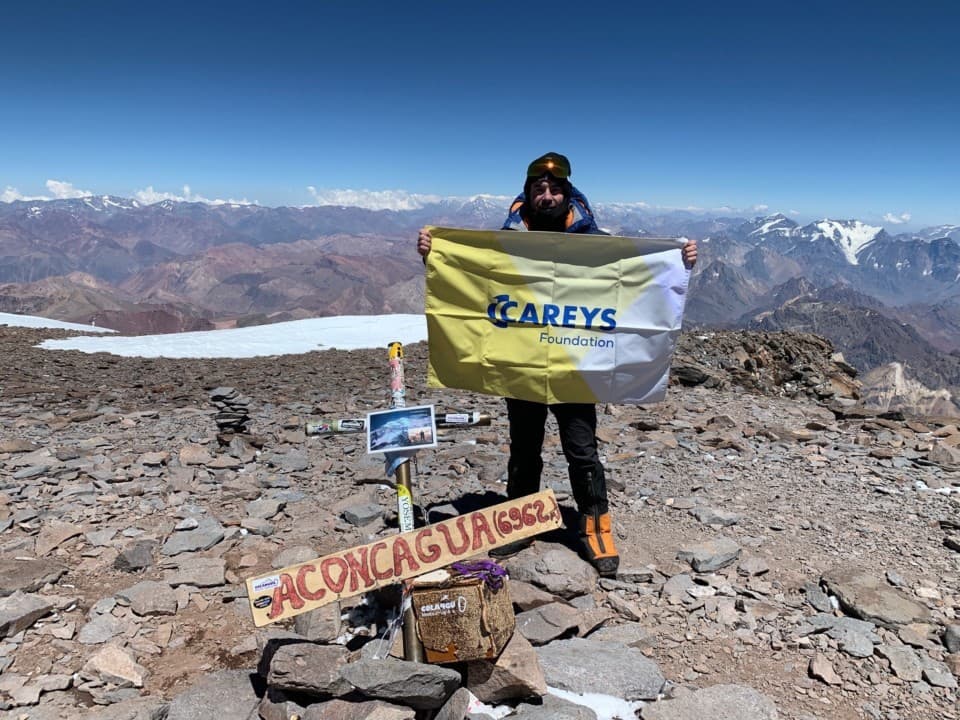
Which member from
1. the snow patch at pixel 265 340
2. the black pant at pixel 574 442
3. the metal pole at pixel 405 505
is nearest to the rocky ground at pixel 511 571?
the metal pole at pixel 405 505

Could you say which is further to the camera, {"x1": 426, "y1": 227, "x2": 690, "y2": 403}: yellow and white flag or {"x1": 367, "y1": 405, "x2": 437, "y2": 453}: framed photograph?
{"x1": 426, "y1": 227, "x2": 690, "y2": 403}: yellow and white flag

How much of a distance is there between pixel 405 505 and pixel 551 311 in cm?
222

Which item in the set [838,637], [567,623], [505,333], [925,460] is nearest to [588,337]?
[505,333]

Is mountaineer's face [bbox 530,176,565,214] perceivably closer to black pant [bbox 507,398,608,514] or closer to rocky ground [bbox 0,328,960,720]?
black pant [bbox 507,398,608,514]

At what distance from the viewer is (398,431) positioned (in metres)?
4.01

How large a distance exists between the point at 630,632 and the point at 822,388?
48.4 feet

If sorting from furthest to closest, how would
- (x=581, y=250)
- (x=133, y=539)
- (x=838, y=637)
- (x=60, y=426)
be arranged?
(x=60, y=426)
(x=133, y=539)
(x=581, y=250)
(x=838, y=637)

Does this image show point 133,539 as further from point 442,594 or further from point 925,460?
point 925,460

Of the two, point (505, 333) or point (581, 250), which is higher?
point (581, 250)

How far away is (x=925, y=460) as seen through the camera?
825 centimetres

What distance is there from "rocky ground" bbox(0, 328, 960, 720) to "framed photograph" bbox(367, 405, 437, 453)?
1333 millimetres

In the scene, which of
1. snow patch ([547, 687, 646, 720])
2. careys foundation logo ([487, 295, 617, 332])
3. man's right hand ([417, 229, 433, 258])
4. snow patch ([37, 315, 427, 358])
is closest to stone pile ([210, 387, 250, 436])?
man's right hand ([417, 229, 433, 258])

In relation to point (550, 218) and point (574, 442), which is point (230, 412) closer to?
point (574, 442)

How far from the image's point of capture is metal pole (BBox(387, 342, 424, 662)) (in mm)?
3527
